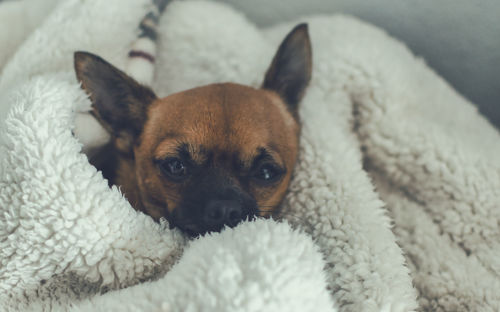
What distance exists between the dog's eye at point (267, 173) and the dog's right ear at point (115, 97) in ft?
1.32

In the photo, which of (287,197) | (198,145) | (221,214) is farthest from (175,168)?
(287,197)

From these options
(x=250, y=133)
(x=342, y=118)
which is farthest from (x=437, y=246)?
(x=250, y=133)

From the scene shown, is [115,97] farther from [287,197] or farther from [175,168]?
[287,197]

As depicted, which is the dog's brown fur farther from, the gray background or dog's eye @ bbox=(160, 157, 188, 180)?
the gray background

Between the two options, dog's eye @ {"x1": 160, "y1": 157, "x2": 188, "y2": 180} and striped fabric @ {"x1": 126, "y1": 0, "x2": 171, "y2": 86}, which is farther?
striped fabric @ {"x1": 126, "y1": 0, "x2": 171, "y2": 86}

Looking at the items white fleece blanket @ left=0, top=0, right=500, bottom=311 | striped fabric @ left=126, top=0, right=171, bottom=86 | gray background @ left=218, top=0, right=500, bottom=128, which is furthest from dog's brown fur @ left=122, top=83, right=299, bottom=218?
gray background @ left=218, top=0, right=500, bottom=128

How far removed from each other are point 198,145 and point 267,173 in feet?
0.71

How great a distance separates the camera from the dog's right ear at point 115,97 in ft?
3.64

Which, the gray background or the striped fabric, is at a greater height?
the gray background

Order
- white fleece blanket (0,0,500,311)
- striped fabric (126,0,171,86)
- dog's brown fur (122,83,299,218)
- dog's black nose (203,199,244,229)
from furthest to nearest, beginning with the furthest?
striped fabric (126,0,171,86) → dog's brown fur (122,83,299,218) → dog's black nose (203,199,244,229) → white fleece blanket (0,0,500,311)

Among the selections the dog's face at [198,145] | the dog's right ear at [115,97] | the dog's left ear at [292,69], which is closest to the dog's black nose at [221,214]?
the dog's face at [198,145]

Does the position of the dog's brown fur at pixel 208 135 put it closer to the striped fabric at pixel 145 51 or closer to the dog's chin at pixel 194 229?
the dog's chin at pixel 194 229

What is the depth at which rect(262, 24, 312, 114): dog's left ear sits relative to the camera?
1.26 m

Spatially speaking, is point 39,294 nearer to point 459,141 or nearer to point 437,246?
point 437,246
